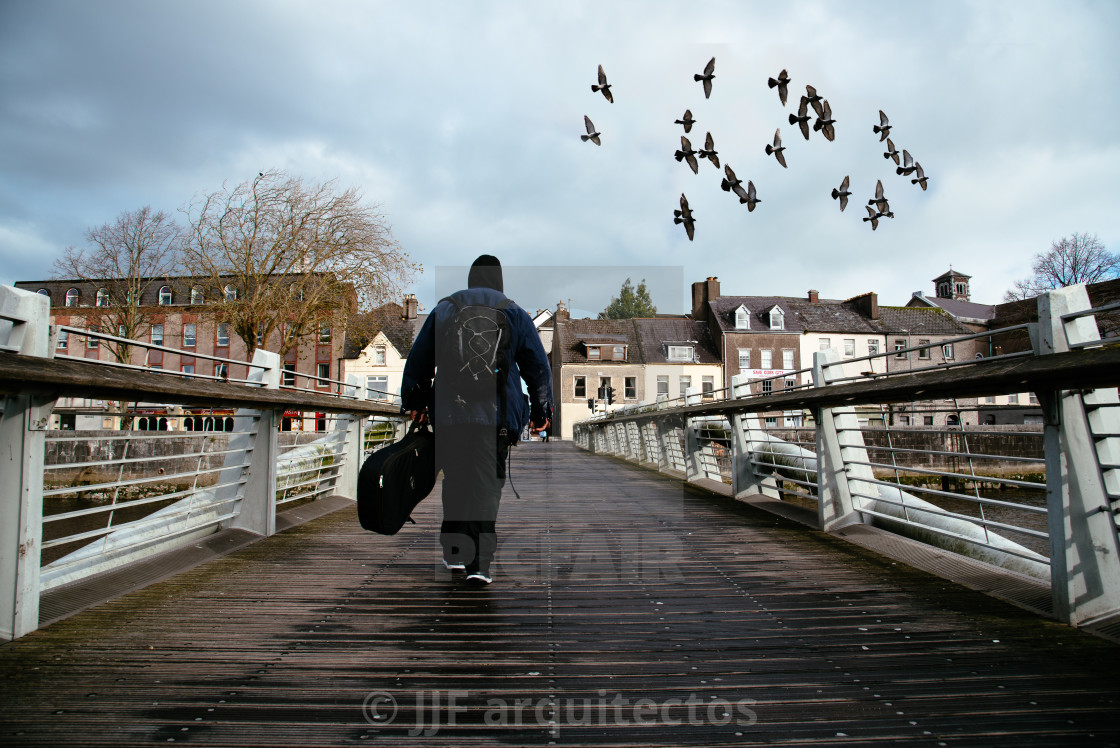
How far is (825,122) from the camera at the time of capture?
29.7 ft

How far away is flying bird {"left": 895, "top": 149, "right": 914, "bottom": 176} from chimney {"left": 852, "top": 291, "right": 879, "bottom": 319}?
45.9m

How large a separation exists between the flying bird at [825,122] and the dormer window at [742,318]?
4366cm

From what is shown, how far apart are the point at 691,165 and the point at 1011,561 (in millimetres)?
6799

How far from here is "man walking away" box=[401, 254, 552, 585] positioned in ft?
13.1

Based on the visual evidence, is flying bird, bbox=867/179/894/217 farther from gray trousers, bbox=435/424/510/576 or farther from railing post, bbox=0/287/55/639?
railing post, bbox=0/287/55/639

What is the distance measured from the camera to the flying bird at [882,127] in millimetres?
9578

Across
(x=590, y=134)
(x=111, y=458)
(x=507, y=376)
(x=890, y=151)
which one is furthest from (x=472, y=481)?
(x=890, y=151)

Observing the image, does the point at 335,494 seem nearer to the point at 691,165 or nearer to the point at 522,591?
the point at 522,591

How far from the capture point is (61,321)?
51.3m

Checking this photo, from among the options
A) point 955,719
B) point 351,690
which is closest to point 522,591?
point 351,690

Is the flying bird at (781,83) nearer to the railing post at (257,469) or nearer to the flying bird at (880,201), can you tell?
the flying bird at (880,201)

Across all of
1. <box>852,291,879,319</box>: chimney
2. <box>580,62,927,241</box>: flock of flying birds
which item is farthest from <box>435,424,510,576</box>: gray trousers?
<box>852,291,879,319</box>: chimney

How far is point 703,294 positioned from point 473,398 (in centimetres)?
5273

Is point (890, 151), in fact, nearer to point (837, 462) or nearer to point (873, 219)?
point (873, 219)
